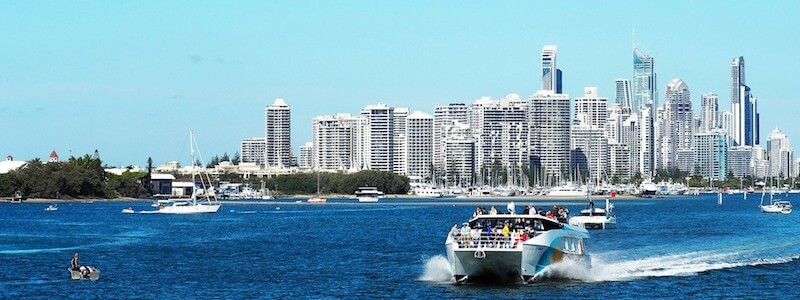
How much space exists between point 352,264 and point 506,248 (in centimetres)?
1967

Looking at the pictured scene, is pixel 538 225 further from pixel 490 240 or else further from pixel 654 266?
pixel 654 266

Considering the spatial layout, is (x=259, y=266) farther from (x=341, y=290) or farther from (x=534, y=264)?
(x=534, y=264)

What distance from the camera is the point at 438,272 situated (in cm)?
5756

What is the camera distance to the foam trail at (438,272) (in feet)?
184

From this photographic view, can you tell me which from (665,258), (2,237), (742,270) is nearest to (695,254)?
(665,258)

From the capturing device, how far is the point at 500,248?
49844 millimetres

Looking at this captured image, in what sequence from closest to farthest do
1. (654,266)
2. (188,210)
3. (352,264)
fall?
(654,266)
(352,264)
(188,210)

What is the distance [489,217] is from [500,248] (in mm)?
3269

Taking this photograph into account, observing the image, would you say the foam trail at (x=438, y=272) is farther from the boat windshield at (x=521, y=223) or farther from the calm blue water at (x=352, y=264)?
the boat windshield at (x=521, y=223)

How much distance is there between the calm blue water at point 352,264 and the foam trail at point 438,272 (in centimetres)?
7

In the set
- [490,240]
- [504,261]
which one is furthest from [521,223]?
[490,240]

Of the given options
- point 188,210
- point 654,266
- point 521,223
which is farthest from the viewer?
point 188,210

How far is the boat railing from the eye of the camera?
1965 inches

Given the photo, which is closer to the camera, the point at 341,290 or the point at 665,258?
the point at 341,290
